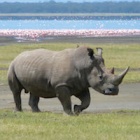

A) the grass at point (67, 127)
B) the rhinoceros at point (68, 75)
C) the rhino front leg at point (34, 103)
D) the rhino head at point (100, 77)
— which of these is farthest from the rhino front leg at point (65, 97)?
the rhino front leg at point (34, 103)

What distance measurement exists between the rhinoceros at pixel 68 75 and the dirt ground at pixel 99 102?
1583mm

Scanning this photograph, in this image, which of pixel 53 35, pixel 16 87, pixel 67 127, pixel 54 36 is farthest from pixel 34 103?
pixel 53 35

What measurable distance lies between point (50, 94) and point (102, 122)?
9.74 feet

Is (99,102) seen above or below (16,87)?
below

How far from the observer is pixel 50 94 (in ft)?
67.5

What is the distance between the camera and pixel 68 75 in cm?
2003

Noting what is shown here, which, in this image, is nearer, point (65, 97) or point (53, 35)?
point (65, 97)

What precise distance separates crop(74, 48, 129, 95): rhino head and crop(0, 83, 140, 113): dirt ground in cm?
209

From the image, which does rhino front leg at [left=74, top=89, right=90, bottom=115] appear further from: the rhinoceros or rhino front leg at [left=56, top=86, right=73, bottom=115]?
rhino front leg at [left=56, top=86, right=73, bottom=115]

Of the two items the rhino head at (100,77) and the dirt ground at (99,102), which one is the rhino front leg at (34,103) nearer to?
the dirt ground at (99,102)

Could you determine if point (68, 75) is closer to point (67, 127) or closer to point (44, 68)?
point (44, 68)

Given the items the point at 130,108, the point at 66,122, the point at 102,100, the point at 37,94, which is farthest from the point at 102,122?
the point at 102,100

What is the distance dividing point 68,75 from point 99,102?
4.45 meters

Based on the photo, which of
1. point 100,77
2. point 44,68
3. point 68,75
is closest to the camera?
point 100,77
